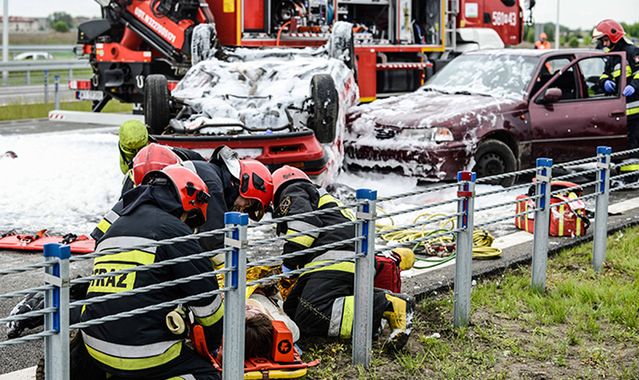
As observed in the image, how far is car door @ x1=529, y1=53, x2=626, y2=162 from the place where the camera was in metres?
11.7

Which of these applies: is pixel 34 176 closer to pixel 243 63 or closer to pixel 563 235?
pixel 243 63

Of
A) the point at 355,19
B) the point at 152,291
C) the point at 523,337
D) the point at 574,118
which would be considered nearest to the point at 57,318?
the point at 152,291

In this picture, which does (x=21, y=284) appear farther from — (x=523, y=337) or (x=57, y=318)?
(x=57, y=318)

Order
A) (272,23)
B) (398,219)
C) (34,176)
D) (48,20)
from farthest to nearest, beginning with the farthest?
(48,20), (272,23), (34,176), (398,219)

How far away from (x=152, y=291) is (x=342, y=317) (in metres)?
1.67

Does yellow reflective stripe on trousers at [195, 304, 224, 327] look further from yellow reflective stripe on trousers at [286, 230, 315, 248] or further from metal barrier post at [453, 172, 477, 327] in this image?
metal barrier post at [453, 172, 477, 327]

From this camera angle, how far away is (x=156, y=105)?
10992mm

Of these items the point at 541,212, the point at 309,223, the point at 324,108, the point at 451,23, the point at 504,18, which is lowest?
the point at 541,212

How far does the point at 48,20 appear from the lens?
271 ft

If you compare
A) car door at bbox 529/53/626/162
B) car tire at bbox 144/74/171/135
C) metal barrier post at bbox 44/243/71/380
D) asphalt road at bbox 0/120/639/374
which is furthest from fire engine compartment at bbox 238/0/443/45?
metal barrier post at bbox 44/243/71/380

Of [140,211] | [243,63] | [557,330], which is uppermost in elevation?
[243,63]

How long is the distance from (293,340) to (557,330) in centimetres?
192

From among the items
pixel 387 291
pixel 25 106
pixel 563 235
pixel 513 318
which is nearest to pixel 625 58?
pixel 563 235

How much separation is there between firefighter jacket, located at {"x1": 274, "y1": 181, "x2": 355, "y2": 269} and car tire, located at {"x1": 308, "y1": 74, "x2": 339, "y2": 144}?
4823 mm
